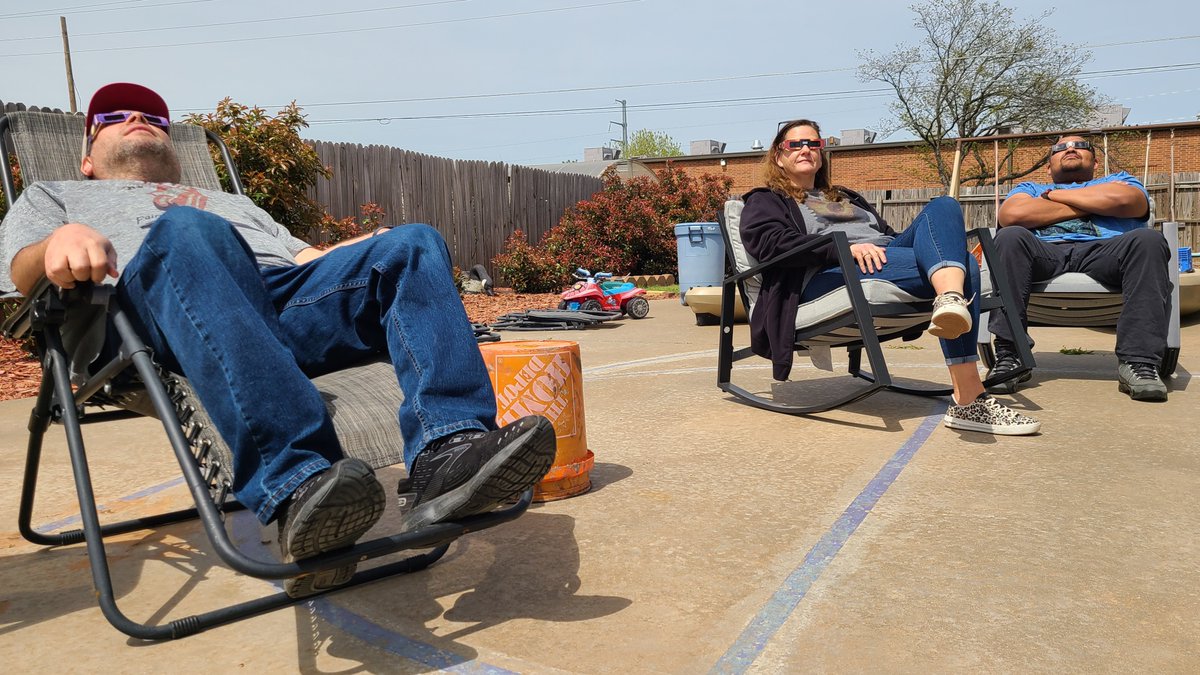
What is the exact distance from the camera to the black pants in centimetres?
441

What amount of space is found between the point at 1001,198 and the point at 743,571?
10.8m

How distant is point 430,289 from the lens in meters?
Answer: 2.02

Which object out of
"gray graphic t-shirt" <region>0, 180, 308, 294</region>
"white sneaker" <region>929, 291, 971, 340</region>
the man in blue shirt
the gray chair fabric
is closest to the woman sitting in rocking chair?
"white sneaker" <region>929, 291, 971, 340</region>

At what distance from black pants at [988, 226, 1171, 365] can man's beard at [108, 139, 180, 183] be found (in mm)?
3903

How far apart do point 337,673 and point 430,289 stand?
2.74 feet

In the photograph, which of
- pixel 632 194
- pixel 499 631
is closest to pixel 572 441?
pixel 499 631

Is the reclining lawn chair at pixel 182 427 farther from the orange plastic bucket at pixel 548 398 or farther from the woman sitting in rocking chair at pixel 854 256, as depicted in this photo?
the woman sitting in rocking chair at pixel 854 256

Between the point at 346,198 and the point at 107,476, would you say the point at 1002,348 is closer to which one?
the point at 107,476

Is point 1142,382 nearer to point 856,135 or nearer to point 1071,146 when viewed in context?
point 1071,146

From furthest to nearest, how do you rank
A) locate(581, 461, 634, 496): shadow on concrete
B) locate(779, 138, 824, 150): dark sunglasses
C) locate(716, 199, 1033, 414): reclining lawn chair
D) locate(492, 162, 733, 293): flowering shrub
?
locate(492, 162, 733, 293): flowering shrub < locate(779, 138, 824, 150): dark sunglasses < locate(716, 199, 1033, 414): reclining lawn chair < locate(581, 461, 634, 496): shadow on concrete

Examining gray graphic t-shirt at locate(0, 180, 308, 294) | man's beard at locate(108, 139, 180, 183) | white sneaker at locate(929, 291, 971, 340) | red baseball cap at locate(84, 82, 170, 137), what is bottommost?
white sneaker at locate(929, 291, 971, 340)

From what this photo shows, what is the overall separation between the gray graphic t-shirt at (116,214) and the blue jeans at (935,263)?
2408 millimetres

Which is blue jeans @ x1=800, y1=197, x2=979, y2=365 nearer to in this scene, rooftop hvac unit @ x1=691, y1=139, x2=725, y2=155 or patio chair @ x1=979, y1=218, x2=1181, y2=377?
patio chair @ x1=979, y1=218, x2=1181, y2=377

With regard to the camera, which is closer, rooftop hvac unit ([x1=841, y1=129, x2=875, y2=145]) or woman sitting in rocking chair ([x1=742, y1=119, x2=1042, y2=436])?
woman sitting in rocking chair ([x1=742, y1=119, x2=1042, y2=436])
